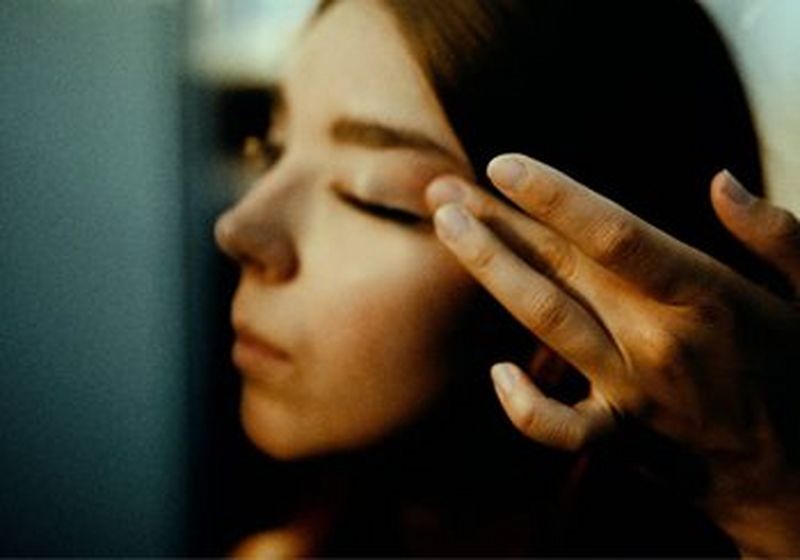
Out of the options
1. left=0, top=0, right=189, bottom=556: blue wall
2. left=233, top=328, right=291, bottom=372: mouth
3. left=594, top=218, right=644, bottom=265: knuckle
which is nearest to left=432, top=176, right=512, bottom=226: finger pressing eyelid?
left=594, top=218, right=644, bottom=265: knuckle

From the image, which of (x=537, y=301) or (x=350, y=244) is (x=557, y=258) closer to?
(x=537, y=301)

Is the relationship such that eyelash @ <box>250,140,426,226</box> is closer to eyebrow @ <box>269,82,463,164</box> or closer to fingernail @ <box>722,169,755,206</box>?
eyebrow @ <box>269,82,463,164</box>

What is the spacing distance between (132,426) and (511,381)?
0.50 m

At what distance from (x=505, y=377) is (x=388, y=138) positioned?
9.8 inches

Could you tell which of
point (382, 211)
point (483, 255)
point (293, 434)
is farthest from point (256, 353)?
point (483, 255)

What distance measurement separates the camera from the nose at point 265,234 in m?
0.85

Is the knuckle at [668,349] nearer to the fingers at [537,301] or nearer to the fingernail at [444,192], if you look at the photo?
the fingers at [537,301]

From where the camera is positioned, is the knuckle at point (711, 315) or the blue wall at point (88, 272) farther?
the blue wall at point (88, 272)

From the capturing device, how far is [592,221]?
Answer: 64cm

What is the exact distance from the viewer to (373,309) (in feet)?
2.79

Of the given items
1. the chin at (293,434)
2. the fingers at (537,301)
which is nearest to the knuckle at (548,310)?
the fingers at (537,301)

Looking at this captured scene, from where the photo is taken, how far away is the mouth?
2.91 feet

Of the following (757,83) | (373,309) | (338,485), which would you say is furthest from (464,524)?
(757,83)

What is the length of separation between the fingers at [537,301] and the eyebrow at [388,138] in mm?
122
